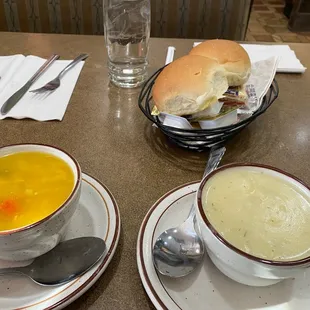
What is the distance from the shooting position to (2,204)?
432 mm

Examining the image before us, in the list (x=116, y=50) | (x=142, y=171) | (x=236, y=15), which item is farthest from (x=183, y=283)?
(x=236, y=15)

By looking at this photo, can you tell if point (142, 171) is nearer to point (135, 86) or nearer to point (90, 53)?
point (135, 86)

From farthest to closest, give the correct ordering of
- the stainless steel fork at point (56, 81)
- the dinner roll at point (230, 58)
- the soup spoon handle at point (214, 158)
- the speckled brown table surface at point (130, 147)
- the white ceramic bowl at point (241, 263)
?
1. the stainless steel fork at point (56, 81)
2. the dinner roll at point (230, 58)
3. the soup spoon handle at point (214, 158)
4. the speckled brown table surface at point (130, 147)
5. the white ceramic bowl at point (241, 263)

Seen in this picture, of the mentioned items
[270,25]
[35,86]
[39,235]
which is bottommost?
[270,25]

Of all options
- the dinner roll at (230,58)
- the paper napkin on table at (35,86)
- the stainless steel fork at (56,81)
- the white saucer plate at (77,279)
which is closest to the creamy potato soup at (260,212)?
the white saucer plate at (77,279)

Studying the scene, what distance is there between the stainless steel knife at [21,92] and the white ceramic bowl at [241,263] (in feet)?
1.80

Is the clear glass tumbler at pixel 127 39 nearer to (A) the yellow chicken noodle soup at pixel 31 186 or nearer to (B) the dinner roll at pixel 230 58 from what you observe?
(B) the dinner roll at pixel 230 58

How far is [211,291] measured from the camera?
1.41 feet

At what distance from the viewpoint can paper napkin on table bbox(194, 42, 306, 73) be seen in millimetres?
974

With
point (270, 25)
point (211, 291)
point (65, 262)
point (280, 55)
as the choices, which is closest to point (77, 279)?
point (65, 262)

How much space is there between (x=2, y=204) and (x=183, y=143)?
36cm

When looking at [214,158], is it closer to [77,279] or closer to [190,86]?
[190,86]

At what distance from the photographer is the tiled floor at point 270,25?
333 cm

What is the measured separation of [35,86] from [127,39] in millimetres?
270
